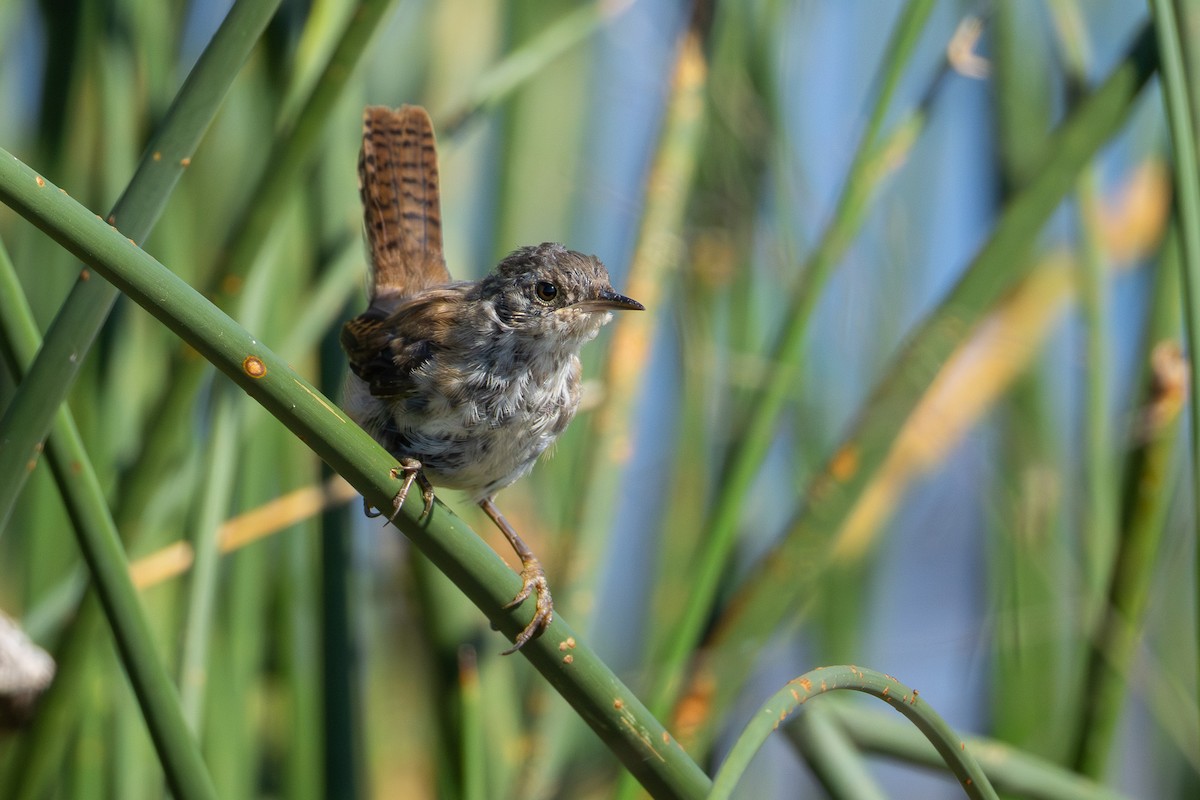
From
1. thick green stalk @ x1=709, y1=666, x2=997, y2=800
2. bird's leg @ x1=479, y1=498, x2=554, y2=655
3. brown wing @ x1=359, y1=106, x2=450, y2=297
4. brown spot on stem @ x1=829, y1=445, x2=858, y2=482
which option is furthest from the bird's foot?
brown wing @ x1=359, y1=106, x2=450, y2=297

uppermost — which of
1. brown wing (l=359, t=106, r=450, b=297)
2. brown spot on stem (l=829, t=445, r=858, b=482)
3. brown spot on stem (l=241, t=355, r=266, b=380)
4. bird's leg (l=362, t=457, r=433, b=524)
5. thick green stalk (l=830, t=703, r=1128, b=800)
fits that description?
brown wing (l=359, t=106, r=450, b=297)

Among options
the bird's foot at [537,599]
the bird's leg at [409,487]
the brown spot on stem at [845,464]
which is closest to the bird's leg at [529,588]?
the bird's foot at [537,599]

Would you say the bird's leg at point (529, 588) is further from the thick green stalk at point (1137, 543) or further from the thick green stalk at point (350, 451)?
the thick green stalk at point (1137, 543)

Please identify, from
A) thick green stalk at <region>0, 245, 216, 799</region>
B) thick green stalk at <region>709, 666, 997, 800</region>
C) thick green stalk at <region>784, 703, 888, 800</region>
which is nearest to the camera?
thick green stalk at <region>709, 666, 997, 800</region>

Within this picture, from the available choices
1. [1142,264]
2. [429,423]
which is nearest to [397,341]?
[429,423]

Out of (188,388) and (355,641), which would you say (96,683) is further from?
(188,388)

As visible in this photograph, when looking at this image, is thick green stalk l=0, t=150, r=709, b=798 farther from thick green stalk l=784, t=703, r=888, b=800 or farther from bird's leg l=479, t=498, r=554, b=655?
thick green stalk l=784, t=703, r=888, b=800
